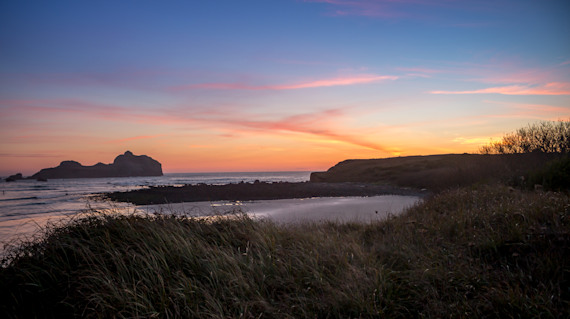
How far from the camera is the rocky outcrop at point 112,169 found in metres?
131

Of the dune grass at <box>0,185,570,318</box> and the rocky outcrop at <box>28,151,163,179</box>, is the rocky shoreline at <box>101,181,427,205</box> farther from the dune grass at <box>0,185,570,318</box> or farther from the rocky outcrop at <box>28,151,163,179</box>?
the rocky outcrop at <box>28,151,163,179</box>

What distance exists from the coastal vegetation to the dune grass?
0.06 ft

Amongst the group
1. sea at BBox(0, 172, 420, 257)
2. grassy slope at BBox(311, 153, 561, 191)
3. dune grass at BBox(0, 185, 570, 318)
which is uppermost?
grassy slope at BBox(311, 153, 561, 191)

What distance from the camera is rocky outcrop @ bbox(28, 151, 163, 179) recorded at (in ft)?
429

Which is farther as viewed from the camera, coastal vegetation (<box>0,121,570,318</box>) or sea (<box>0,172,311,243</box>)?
sea (<box>0,172,311,243</box>)

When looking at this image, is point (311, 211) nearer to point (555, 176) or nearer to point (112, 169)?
point (555, 176)

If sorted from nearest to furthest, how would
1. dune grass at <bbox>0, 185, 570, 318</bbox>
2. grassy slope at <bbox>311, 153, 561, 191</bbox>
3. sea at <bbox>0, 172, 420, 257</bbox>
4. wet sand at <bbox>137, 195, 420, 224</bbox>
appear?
dune grass at <bbox>0, 185, 570, 318</bbox>, sea at <bbox>0, 172, 420, 257</bbox>, wet sand at <bbox>137, 195, 420, 224</bbox>, grassy slope at <bbox>311, 153, 561, 191</bbox>

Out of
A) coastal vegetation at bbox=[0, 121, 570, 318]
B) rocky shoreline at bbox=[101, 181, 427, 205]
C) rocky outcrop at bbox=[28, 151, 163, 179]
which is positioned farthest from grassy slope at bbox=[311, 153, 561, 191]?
rocky outcrop at bbox=[28, 151, 163, 179]

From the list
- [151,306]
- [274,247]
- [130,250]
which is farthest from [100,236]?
[274,247]

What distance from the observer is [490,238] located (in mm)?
5285

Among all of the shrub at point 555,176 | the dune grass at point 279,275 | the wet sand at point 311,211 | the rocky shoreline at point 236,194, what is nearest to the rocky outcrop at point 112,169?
the rocky shoreline at point 236,194

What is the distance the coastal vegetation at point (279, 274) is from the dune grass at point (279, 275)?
0.02 m

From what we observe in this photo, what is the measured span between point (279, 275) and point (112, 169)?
594 feet

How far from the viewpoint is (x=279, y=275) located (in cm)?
418
